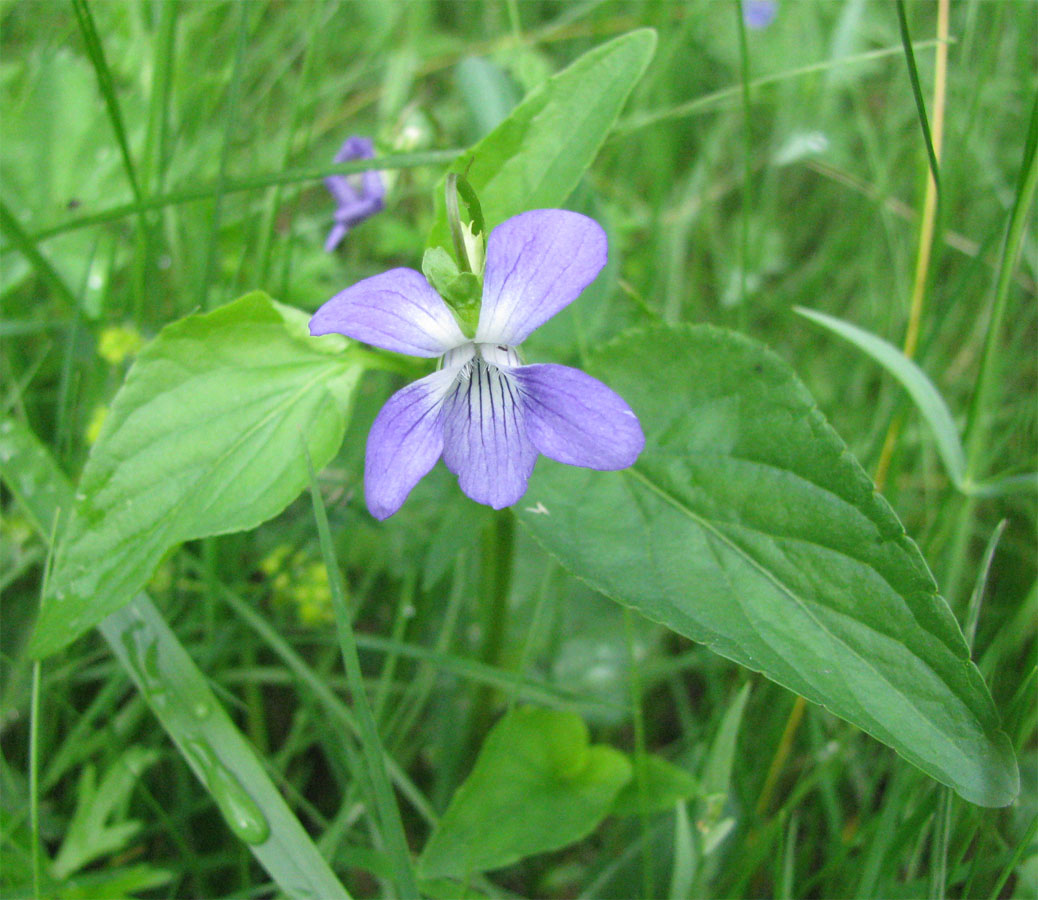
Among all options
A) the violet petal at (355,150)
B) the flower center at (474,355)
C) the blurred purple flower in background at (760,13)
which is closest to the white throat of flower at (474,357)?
the flower center at (474,355)

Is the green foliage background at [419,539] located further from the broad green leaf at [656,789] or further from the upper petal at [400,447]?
the upper petal at [400,447]

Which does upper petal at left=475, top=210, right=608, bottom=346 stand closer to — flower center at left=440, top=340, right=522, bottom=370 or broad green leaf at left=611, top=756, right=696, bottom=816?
Result: flower center at left=440, top=340, right=522, bottom=370

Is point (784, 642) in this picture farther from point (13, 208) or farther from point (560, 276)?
point (13, 208)

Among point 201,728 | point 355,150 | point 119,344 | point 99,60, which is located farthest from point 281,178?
point 201,728

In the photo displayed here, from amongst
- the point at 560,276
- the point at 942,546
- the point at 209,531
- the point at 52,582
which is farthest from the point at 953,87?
the point at 52,582

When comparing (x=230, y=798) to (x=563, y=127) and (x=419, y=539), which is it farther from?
(x=563, y=127)

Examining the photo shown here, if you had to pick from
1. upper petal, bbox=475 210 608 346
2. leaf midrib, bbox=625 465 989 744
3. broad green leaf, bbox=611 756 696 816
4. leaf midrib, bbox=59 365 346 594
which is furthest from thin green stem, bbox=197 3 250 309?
broad green leaf, bbox=611 756 696 816
